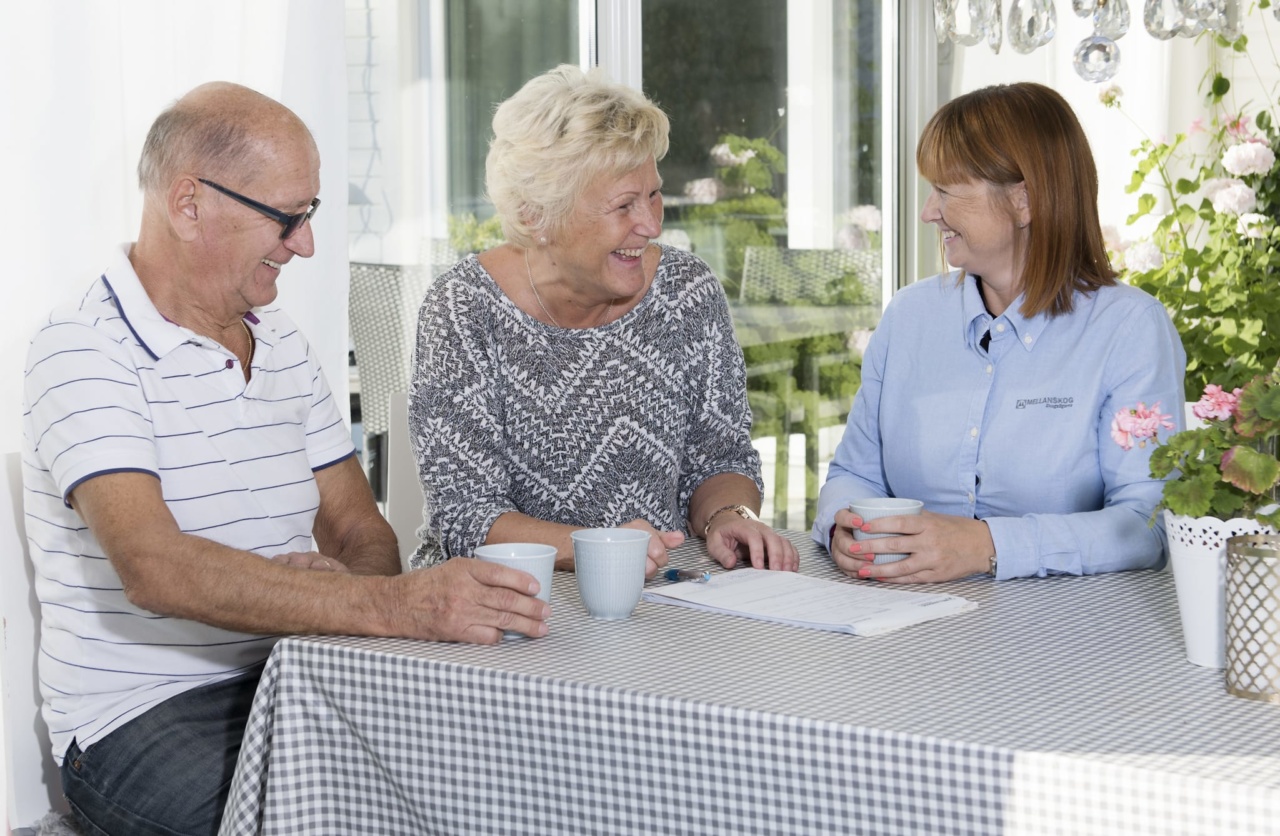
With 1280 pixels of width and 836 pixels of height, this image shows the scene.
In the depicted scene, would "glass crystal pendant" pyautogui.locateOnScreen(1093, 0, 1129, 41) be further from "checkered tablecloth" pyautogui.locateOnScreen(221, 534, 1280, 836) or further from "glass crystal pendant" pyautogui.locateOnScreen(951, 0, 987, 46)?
"checkered tablecloth" pyautogui.locateOnScreen(221, 534, 1280, 836)

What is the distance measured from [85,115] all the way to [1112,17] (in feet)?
5.78

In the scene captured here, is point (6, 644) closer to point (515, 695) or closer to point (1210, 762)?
point (515, 695)

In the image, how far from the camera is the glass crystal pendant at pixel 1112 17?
2420mm

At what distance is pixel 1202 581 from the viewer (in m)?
1.20

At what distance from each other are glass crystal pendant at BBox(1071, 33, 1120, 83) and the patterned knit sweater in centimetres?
91

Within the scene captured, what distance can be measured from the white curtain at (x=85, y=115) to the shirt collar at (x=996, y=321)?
1195 millimetres

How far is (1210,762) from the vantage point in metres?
0.97

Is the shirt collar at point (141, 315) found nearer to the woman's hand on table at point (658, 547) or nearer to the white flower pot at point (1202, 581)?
the woman's hand on table at point (658, 547)

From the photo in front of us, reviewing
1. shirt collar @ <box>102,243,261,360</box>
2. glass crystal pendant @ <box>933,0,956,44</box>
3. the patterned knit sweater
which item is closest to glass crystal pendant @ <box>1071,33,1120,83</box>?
glass crystal pendant @ <box>933,0,956,44</box>

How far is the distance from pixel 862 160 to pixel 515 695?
3.54 m

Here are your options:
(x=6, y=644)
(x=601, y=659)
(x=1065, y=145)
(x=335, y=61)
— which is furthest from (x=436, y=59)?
(x=601, y=659)

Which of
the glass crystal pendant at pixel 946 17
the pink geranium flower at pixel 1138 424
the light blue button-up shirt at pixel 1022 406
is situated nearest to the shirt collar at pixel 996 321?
the light blue button-up shirt at pixel 1022 406

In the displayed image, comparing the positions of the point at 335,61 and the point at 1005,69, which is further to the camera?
the point at 1005,69

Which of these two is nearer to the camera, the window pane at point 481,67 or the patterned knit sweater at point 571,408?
the patterned knit sweater at point 571,408
